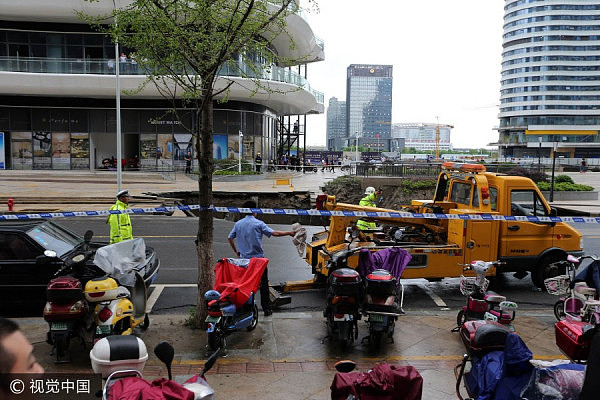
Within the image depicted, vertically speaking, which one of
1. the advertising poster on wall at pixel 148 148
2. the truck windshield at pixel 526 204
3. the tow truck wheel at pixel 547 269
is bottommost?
the tow truck wheel at pixel 547 269

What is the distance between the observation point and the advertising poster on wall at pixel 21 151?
3816cm

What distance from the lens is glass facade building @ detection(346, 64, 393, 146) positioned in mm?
160375

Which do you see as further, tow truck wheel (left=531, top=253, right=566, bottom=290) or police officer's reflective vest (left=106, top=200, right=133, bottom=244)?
tow truck wheel (left=531, top=253, right=566, bottom=290)

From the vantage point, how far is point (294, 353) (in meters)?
7.08

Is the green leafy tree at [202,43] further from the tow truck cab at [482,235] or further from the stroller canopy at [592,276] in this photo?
the stroller canopy at [592,276]

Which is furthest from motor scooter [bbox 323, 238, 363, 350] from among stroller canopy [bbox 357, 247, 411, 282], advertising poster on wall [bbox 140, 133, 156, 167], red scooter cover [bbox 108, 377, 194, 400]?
advertising poster on wall [bbox 140, 133, 156, 167]

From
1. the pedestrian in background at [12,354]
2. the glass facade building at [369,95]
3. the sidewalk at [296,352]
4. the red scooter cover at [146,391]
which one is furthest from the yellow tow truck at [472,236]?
the glass facade building at [369,95]

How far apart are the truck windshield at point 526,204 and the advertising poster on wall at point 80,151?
3508 centimetres

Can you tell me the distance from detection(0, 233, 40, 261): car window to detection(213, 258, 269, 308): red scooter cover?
3.34m

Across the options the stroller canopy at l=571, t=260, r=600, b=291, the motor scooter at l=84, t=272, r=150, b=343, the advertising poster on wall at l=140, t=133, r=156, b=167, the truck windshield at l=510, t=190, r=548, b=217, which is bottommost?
the motor scooter at l=84, t=272, r=150, b=343

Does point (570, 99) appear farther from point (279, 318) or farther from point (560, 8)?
point (279, 318)

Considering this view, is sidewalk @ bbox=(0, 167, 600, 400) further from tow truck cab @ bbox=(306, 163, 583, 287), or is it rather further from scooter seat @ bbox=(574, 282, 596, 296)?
tow truck cab @ bbox=(306, 163, 583, 287)

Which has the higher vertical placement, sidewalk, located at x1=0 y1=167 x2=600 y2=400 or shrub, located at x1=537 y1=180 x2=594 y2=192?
shrub, located at x1=537 y1=180 x2=594 y2=192

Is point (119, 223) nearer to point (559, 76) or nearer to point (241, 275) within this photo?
point (241, 275)
